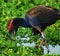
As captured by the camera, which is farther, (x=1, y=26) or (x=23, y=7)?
(x=23, y=7)

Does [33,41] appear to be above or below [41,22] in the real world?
below

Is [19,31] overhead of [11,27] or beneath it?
beneath

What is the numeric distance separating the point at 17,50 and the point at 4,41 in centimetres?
60

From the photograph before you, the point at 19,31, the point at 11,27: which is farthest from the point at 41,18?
the point at 19,31

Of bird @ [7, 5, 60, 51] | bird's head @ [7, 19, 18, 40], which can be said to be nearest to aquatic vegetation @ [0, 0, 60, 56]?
bird's head @ [7, 19, 18, 40]

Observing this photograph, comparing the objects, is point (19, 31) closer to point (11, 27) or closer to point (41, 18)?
point (11, 27)

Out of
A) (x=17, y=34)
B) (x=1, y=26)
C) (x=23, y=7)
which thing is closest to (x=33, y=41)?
(x=17, y=34)

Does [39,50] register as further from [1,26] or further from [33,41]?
[1,26]

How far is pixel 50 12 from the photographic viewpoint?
9406 mm

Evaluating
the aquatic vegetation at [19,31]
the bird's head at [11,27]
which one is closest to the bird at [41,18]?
the bird's head at [11,27]

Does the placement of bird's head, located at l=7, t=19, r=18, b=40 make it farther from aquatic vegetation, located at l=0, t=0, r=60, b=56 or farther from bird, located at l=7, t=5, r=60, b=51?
aquatic vegetation, located at l=0, t=0, r=60, b=56

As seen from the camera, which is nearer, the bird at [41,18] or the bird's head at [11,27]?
the bird at [41,18]

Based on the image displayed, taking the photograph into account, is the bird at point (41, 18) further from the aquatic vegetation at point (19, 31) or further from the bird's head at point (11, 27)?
the aquatic vegetation at point (19, 31)

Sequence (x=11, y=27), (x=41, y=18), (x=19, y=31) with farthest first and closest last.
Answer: (x=19, y=31) < (x=11, y=27) < (x=41, y=18)
